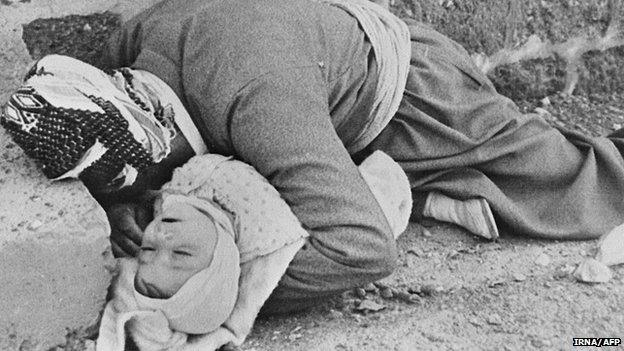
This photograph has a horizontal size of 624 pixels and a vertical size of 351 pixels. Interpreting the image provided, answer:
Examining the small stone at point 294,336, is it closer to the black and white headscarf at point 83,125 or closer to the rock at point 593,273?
the black and white headscarf at point 83,125

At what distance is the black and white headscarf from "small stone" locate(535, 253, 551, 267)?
0.87 m

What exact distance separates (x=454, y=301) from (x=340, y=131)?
17.1 inches

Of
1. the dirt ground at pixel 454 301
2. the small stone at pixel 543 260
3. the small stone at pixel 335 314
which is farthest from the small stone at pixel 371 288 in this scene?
the small stone at pixel 543 260

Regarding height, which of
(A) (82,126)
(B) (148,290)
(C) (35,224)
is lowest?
(B) (148,290)

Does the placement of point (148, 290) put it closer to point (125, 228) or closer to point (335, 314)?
point (125, 228)

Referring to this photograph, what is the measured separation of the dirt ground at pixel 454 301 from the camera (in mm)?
1891

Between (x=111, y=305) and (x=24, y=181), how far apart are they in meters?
0.27

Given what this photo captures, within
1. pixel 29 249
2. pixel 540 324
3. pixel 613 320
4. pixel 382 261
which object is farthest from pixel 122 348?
pixel 613 320

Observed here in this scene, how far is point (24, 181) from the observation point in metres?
1.80

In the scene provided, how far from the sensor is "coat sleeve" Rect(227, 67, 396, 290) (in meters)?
1.84

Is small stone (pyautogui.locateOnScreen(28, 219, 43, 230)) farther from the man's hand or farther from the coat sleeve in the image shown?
Result: the coat sleeve

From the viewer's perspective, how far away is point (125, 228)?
6.22 ft

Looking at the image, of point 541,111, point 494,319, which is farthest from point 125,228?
point 541,111

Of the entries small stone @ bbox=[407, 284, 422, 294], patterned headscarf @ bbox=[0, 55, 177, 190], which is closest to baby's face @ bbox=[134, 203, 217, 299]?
patterned headscarf @ bbox=[0, 55, 177, 190]
